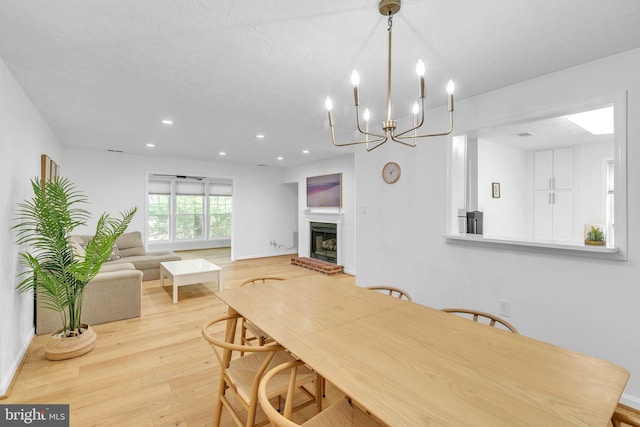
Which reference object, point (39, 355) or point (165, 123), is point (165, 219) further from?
point (39, 355)

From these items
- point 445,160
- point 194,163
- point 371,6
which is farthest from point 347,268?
point 371,6

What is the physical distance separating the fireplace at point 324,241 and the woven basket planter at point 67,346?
4336mm

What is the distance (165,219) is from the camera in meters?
8.25

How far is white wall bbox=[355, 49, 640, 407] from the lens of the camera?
192 centimetres

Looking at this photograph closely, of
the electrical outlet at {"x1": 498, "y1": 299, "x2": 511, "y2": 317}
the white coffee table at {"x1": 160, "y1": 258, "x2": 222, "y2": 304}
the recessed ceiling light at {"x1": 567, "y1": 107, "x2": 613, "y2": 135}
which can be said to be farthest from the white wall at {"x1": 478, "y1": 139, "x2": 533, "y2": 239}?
the white coffee table at {"x1": 160, "y1": 258, "x2": 222, "y2": 304}

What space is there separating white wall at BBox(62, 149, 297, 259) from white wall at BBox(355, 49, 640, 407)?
4.14 m

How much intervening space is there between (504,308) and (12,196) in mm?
3957

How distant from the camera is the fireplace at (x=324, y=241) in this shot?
6346mm

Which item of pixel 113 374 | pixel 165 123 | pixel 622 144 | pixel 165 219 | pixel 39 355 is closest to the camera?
pixel 622 144

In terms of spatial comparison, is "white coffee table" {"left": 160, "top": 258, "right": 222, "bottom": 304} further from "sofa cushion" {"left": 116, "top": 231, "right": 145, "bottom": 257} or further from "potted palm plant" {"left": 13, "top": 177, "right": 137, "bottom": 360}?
"potted palm plant" {"left": 13, "top": 177, "right": 137, "bottom": 360}

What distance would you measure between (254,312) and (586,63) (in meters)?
2.75

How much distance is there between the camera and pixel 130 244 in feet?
17.8

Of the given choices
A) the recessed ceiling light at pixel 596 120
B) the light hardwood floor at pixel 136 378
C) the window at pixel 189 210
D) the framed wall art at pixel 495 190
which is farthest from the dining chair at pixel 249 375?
the window at pixel 189 210

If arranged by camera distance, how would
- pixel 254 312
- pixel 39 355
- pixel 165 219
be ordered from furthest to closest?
pixel 165 219 → pixel 39 355 → pixel 254 312
